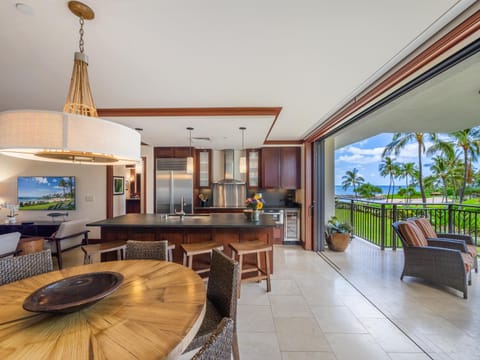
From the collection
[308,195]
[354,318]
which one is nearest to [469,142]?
[308,195]

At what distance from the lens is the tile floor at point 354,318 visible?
1.87 metres

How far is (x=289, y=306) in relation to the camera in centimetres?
256

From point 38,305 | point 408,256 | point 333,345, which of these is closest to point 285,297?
point 333,345

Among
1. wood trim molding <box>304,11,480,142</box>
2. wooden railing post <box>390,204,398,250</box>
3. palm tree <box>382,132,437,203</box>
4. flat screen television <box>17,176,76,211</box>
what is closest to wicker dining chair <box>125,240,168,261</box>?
wood trim molding <box>304,11,480,142</box>

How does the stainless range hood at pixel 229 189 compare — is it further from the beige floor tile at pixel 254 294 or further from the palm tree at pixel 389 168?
the palm tree at pixel 389 168

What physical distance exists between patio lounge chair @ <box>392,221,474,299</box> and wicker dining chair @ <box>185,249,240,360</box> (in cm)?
288

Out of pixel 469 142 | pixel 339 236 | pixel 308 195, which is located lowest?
pixel 339 236

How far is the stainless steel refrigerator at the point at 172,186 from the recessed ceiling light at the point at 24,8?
4.12 m

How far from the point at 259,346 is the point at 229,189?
413cm

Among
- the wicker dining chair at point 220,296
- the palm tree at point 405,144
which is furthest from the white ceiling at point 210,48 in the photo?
the palm tree at point 405,144

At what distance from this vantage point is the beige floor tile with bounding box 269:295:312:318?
7.89 ft

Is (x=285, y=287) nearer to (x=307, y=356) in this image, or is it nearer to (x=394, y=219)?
(x=307, y=356)

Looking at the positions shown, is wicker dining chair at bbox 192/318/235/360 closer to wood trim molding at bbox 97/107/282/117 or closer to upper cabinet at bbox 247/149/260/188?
wood trim molding at bbox 97/107/282/117

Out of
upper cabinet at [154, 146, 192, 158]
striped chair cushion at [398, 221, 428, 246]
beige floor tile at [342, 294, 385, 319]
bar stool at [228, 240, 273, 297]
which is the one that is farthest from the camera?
upper cabinet at [154, 146, 192, 158]
